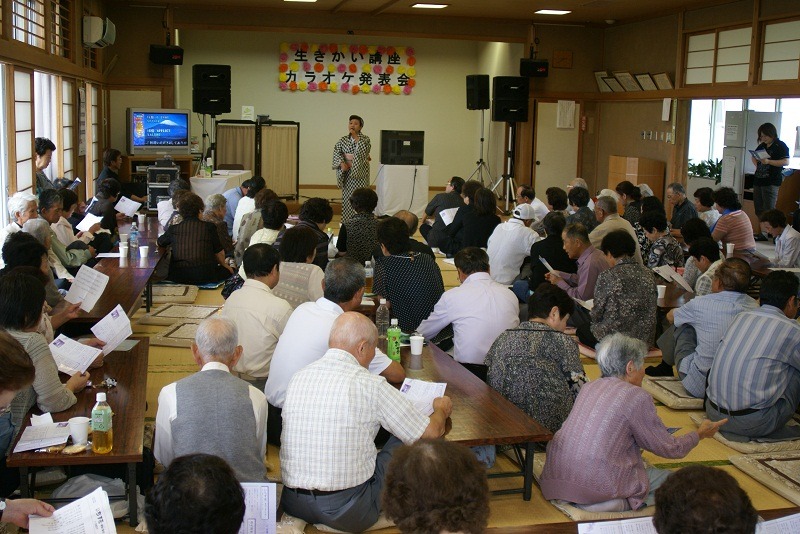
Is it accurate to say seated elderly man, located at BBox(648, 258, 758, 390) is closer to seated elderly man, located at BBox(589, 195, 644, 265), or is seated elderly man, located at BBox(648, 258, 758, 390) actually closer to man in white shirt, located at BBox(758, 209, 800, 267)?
seated elderly man, located at BBox(589, 195, 644, 265)

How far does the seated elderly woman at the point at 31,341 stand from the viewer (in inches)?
135

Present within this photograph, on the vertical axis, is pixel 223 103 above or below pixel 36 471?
above

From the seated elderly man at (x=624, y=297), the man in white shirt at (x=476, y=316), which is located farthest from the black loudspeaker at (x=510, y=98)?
the man in white shirt at (x=476, y=316)

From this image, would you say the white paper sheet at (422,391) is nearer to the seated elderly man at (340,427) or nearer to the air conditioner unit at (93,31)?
the seated elderly man at (340,427)

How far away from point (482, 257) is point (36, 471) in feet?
7.99

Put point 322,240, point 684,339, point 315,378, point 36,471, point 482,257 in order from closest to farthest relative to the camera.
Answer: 1. point 315,378
2. point 36,471
3. point 482,257
4. point 684,339
5. point 322,240

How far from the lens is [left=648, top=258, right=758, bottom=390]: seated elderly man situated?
4.97 meters

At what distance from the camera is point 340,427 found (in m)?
3.08

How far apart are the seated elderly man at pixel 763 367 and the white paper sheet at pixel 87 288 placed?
11.1ft

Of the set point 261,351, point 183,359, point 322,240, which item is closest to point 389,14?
point 322,240

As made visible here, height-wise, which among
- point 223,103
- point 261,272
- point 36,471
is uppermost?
point 223,103

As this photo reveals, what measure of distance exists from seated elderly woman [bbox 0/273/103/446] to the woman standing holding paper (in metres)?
8.90

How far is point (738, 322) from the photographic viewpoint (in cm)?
455

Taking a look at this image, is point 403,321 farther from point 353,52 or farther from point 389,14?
point 353,52
